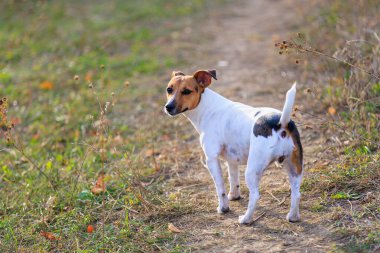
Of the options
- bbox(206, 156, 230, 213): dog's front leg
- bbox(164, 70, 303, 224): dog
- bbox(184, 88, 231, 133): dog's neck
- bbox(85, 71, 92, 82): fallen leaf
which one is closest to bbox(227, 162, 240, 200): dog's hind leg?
bbox(164, 70, 303, 224): dog

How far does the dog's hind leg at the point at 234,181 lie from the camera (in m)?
5.53

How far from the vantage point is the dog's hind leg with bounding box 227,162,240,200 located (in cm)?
553

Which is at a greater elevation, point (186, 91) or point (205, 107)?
point (186, 91)

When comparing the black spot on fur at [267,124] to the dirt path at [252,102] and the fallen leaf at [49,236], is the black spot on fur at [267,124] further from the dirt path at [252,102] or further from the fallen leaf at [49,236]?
the fallen leaf at [49,236]

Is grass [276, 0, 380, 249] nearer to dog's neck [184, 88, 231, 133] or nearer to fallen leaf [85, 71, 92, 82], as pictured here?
dog's neck [184, 88, 231, 133]

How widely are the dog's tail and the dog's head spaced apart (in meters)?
0.90

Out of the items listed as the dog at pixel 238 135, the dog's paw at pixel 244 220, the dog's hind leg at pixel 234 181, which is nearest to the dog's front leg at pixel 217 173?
the dog at pixel 238 135

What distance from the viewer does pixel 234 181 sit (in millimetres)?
5578

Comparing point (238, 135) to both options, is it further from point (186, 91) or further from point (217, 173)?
point (186, 91)

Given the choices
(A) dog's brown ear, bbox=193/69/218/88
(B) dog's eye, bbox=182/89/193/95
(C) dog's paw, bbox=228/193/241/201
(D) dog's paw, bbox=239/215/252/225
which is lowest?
(C) dog's paw, bbox=228/193/241/201

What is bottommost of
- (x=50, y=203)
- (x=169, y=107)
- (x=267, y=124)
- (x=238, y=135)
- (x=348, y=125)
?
(x=50, y=203)

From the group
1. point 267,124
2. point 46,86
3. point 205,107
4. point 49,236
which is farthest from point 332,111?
point 46,86

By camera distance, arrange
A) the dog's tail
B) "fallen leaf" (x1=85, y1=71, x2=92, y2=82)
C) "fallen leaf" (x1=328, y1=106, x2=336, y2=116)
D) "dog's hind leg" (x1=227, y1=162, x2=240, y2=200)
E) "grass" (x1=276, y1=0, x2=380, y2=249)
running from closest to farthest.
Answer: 1. the dog's tail
2. "grass" (x1=276, y1=0, x2=380, y2=249)
3. "dog's hind leg" (x1=227, y1=162, x2=240, y2=200)
4. "fallen leaf" (x1=328, y1=106, x2=336, y2=116)
5. "fallen leaf" (x1=85, y1=71, x2=92, y2=82)

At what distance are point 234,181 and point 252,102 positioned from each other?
9.37ft
